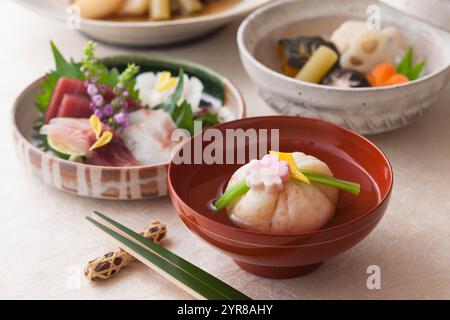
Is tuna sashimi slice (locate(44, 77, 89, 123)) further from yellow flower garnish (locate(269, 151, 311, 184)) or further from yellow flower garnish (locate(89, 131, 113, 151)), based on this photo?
yellow flower garnish (locate(269, 151, 311, 184))

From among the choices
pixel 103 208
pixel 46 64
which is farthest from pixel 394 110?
pixel 46 64

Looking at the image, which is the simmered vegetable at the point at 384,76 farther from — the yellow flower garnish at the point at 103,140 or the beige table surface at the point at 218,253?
the yellow flower garnish at the point at 103,140

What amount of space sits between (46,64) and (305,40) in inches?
26.7

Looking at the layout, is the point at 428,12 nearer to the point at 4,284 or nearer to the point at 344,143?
the point at 344,143

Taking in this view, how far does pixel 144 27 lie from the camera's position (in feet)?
5.59

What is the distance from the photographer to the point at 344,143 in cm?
118

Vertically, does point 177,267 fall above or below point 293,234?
below

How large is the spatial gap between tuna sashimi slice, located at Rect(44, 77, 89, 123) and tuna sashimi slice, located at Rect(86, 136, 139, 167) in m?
0.15

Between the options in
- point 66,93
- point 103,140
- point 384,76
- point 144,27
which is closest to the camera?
point 103,140

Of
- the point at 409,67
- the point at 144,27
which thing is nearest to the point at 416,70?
the point at 409,67

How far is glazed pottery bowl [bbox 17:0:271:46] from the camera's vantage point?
1717mm

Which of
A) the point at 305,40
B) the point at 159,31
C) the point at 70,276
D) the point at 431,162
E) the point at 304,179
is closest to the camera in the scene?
the point at 304,179

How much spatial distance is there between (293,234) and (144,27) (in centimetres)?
91

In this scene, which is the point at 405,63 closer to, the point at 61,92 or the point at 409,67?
the point at 409,67
